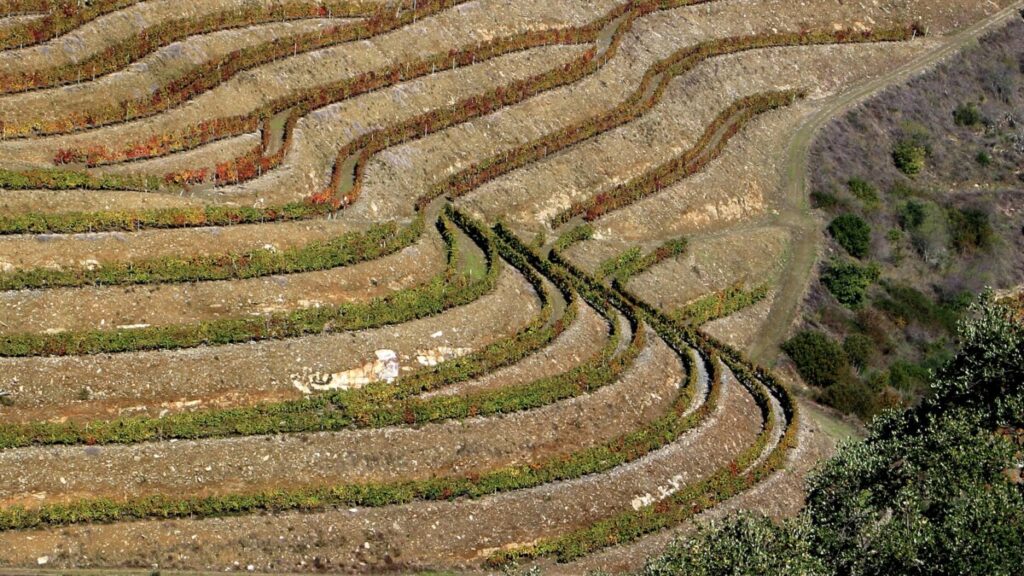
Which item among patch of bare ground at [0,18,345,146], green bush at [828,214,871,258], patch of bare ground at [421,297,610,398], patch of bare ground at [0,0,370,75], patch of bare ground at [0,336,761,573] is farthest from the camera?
green bush at [828,214,871,258]

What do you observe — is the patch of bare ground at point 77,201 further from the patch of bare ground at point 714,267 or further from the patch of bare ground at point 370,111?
the patch of bare ground at point 714,267

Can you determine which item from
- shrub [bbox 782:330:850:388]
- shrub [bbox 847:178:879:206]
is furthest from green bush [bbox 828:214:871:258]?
shrub [bbox 782:330:850:388]

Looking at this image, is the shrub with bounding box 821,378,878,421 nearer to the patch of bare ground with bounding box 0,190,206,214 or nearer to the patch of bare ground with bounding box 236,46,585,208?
the patch of bare ground with bounding box 236,46,585,208

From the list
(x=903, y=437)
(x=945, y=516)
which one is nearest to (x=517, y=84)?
(x=903, y=437)

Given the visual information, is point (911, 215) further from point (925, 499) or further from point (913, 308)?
point (925, 499)

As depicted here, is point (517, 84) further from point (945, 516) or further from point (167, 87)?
point (945, 516)

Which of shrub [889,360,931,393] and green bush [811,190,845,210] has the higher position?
green bush [811,190,845,210]
